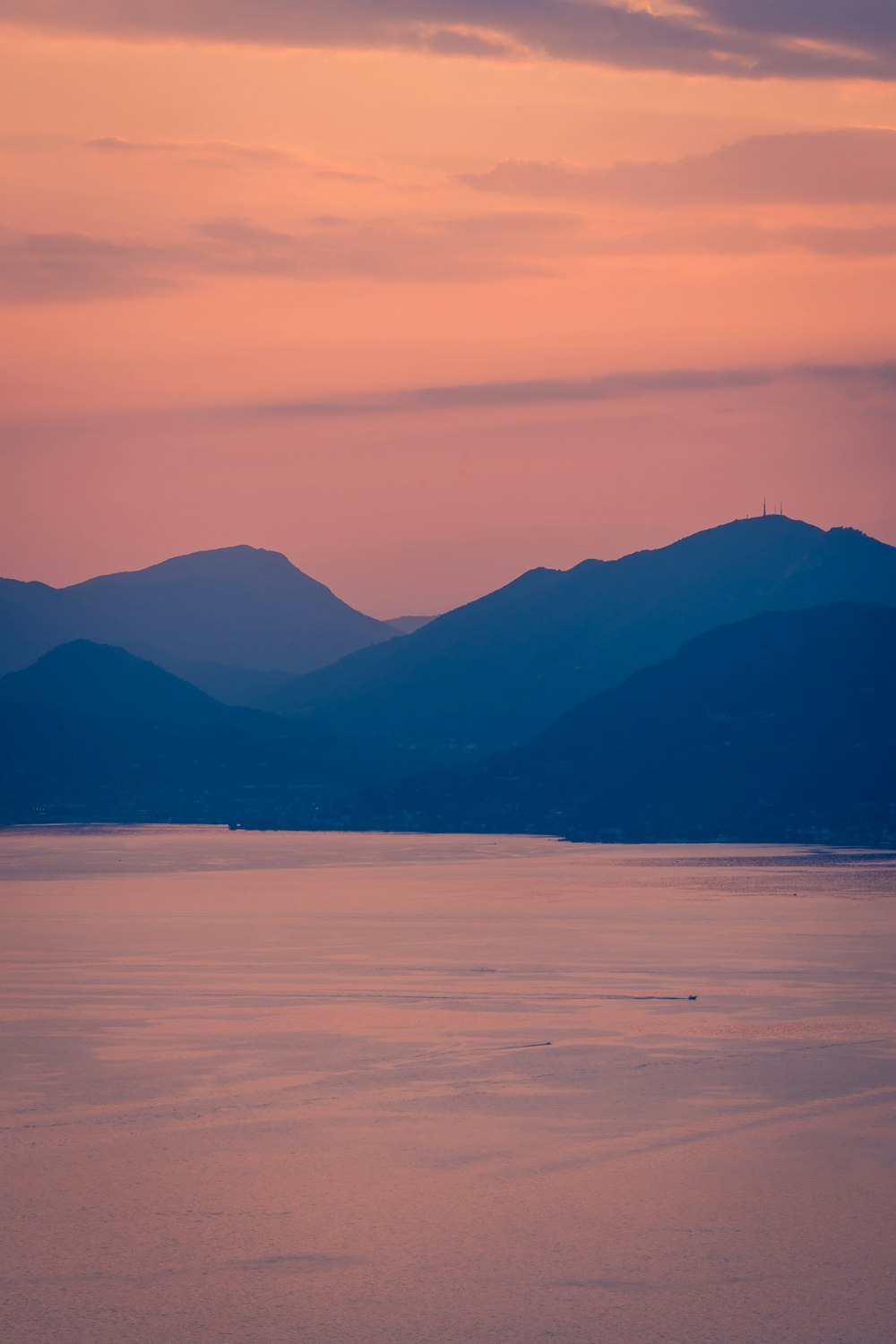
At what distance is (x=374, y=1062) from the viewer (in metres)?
39.8

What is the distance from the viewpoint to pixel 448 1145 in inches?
1235

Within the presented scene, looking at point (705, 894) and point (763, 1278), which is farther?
point (705, 894)

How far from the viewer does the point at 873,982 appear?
5703cm

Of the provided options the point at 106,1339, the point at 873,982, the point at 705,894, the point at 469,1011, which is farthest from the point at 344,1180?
the point at 705,894

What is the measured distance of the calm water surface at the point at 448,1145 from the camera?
74.7 ft

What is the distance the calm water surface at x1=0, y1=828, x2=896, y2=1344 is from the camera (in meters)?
22.8

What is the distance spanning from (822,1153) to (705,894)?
7847cm

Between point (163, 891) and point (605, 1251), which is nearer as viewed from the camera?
point (605, 1251)

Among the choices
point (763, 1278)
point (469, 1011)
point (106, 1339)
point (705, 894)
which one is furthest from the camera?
point (705, 894)

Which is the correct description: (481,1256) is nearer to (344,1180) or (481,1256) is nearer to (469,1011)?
(344,1180)

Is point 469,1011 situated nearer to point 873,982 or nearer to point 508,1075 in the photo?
point 508,1075

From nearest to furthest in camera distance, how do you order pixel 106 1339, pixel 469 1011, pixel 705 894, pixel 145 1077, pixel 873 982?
pixel 106 1339 < pixel 145 1077 < pixel 469 1011 < pixel 873 982 < pixel 705 894

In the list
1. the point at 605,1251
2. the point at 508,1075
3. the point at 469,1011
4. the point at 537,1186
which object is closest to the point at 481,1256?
the point at 605,1251

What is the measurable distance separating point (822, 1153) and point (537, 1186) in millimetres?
5775
